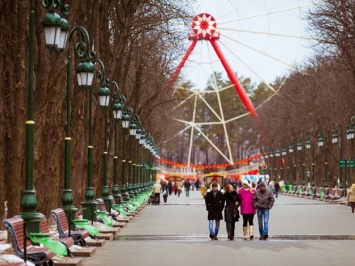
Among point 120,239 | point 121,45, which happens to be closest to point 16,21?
point 120,239

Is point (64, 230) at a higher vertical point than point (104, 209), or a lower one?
lower

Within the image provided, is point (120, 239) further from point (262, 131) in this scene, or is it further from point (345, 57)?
point (262, 131)

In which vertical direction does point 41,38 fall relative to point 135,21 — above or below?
below

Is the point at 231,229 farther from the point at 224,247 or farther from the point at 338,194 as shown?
the point at 338,194

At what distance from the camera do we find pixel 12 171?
75.1ft

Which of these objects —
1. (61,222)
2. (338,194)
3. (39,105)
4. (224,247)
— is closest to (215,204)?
(224,247)

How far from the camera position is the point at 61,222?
20422 mm

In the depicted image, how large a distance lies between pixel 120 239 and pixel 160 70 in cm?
3613

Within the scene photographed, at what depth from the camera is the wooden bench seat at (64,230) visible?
787 inches

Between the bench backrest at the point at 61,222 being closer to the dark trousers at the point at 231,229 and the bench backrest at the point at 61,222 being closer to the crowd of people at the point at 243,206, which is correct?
the dark trousers at the point at 231,229

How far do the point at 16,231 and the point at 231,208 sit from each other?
1333cm

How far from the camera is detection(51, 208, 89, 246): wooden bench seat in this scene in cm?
1998

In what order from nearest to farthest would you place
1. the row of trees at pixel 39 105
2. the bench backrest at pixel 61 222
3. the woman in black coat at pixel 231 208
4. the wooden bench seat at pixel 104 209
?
the bench backrest at pixel 61 222, the row of trees at pixel 39 105, the woman in black coat at pixel 231 208, the wooden bench seat at pixel 104 209

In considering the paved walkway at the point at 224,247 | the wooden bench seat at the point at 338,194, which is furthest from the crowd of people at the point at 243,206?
the wooden bench seat at the point at 338,194
